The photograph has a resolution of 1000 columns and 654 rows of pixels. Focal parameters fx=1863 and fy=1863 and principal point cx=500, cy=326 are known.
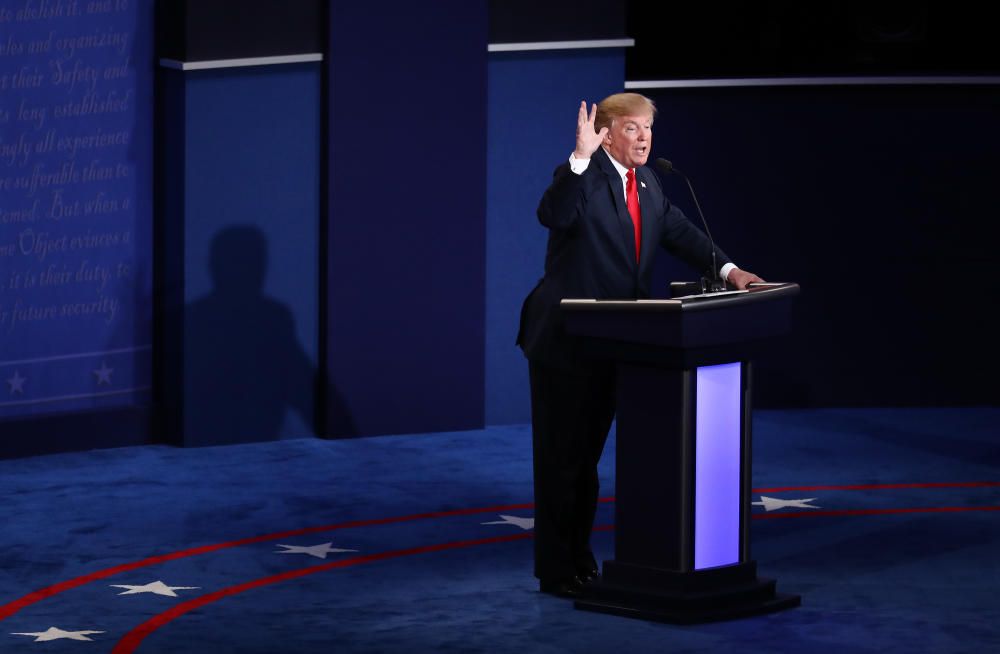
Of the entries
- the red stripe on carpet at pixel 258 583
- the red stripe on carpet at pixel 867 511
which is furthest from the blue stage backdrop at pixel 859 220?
the red stripe on carpet at pixel 258 583

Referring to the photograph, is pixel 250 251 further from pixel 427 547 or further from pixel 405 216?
pixel 427 547

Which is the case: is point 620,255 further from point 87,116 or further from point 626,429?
point 87,116

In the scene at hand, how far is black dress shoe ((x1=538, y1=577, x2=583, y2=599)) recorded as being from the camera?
232 inches

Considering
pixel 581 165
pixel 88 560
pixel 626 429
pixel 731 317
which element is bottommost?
pixel 88 560

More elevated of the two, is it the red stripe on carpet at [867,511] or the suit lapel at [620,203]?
the suit lapel at [620,203]

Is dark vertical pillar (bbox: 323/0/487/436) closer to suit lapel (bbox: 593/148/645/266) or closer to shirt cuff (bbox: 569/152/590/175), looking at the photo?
suit lapel (bbox: 593/148/645/266)

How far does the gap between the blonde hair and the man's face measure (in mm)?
14

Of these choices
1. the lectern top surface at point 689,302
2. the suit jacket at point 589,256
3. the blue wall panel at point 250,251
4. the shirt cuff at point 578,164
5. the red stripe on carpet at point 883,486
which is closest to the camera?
the lectern top surface at point 689,302

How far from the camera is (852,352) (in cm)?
990

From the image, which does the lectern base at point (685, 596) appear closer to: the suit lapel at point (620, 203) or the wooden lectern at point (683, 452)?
the wooden lectern at point (683, 452)

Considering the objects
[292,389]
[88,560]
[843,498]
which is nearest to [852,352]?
[843,498]

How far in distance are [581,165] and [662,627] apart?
1.41 meters

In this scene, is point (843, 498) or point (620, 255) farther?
point (843, 498)

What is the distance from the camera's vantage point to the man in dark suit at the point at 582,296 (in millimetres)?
5844
